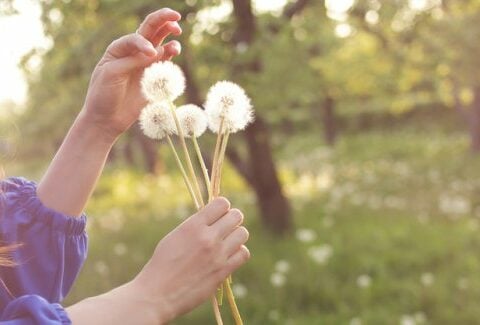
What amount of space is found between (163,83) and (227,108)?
0.12m

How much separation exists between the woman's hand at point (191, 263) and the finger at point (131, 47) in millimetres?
307

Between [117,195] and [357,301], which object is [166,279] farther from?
[117,195]

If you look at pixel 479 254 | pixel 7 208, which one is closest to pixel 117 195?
pixel 479 254

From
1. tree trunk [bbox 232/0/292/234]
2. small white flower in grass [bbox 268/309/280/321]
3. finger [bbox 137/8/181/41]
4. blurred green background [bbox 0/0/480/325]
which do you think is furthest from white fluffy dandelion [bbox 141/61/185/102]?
tree trunk [bbox 232/0/292/234]

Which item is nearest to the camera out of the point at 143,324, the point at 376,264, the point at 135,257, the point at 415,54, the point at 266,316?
the point at 143,324

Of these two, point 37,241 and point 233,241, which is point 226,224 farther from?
point 37,241

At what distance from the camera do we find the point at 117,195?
977 cm

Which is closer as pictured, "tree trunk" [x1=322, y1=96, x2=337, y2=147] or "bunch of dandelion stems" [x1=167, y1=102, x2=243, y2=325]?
"bunch of dandelion stems" [x1=167, y1=102, x2=243, y2=325]

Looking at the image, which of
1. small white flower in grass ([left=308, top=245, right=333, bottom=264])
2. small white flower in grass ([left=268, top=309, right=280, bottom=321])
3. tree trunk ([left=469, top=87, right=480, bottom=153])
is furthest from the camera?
tree trunk ([left=469, top=87, right=480, bottom=153])

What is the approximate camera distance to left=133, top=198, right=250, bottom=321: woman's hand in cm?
94

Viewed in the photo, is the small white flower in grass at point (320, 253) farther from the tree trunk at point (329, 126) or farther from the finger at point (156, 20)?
the tree trunk at point (329, 126)

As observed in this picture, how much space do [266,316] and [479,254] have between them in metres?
2.08

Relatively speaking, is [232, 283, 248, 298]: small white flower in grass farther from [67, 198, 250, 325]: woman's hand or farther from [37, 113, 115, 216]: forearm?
[67, 198, 250, 325]: woman's hand

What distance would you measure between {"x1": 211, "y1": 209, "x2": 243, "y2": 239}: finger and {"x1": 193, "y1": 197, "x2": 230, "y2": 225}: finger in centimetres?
1
